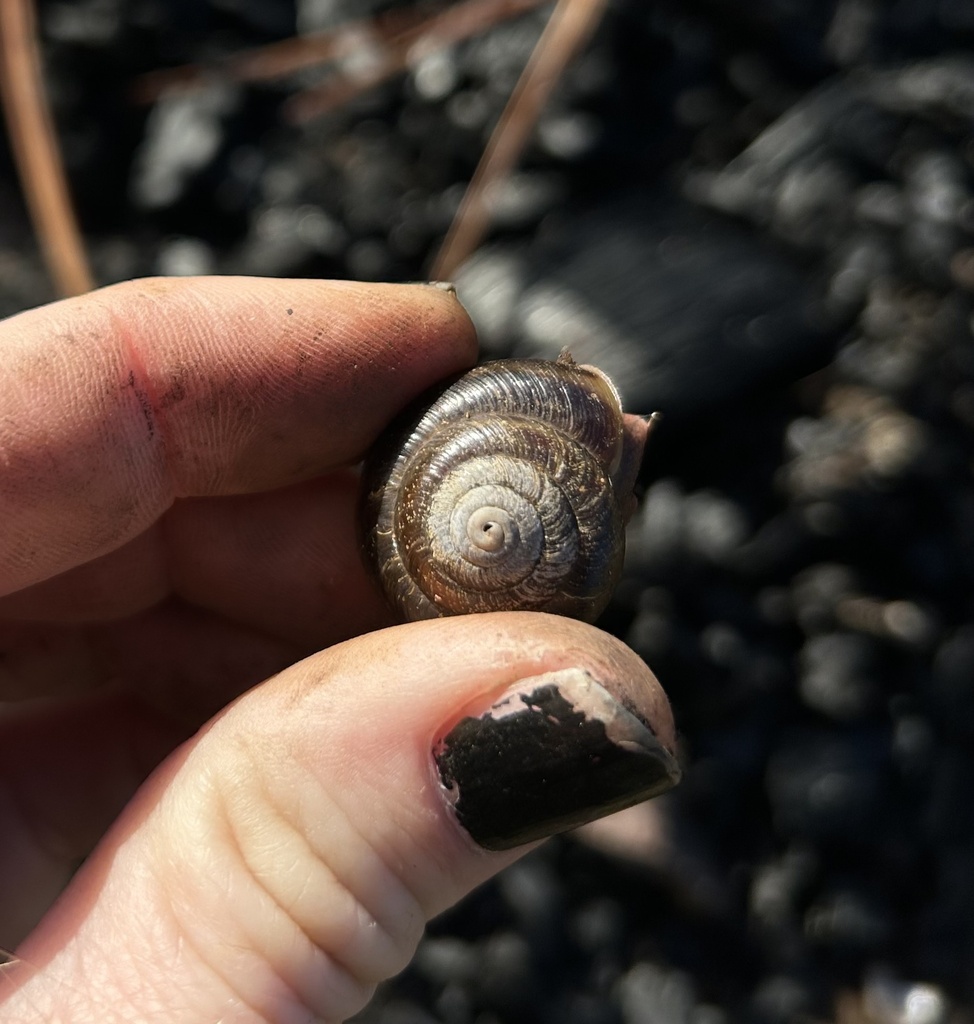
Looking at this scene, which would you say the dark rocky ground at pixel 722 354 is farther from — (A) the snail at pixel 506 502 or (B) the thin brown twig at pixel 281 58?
(A) the snail at pixel 506 502

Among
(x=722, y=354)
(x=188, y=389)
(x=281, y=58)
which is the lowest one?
(x=722, y=354)

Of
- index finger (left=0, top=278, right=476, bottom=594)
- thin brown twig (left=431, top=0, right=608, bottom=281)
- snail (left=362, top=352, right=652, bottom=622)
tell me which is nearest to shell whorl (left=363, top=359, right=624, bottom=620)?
snail (left=362, top=352, right=652, bottom=622)

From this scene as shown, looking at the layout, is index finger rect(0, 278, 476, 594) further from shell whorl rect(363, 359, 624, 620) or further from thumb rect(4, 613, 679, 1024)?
thumb rect(4, 613, 679, 1024)

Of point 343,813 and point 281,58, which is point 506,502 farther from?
point 281,58

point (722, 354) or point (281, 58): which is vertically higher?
point (281, 58)

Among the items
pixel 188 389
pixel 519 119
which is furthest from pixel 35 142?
pixel 188 389

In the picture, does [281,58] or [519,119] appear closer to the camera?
[519,119]
